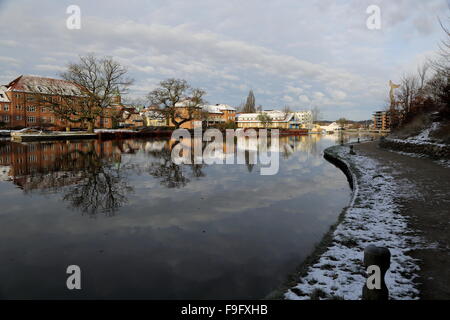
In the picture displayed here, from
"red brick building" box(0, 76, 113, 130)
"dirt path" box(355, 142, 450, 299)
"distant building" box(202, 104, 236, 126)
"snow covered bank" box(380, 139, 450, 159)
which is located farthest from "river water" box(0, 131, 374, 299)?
"distant building" box(202, 104, 236, 126)

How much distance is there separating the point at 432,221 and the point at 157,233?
6.45m

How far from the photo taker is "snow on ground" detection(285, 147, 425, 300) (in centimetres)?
363

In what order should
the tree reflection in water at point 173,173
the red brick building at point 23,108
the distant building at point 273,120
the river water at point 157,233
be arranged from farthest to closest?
the distant building at point 273,120, the red brick building at point 23,108, the tree reflection in water at point 173,173, the river water at point 157,233

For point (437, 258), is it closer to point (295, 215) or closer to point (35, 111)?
point (295, 215)

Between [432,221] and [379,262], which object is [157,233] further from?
[432,221]

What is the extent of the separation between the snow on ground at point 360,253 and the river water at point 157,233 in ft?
1.75

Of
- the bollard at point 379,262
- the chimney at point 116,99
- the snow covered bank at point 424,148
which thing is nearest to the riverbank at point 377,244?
the bollard at point 379,262

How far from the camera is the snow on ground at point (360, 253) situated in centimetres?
363

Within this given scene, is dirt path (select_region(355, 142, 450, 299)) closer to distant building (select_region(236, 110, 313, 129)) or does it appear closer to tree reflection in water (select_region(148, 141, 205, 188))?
tree reflection in water (select_region(148, 141, 205, 188))

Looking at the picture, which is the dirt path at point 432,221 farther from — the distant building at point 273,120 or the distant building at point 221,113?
the distant building at point 273,120

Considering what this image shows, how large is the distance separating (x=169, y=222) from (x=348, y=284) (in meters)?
4.44

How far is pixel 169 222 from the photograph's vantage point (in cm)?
684

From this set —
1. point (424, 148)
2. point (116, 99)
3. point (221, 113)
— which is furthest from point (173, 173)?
point (221, 113)

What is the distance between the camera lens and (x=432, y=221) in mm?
6199
